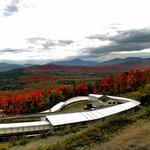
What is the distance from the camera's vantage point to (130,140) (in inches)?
1087

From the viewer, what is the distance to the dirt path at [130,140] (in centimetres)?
2555

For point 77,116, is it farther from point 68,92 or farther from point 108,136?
point 68,92

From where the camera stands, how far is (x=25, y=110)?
100 metres

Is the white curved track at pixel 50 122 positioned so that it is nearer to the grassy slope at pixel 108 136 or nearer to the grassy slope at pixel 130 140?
the grassy slope at pixel 108 136

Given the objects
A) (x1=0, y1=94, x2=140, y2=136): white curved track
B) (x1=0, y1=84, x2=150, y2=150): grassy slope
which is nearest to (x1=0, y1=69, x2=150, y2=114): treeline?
(x1=0, y1=94, x2=140, y2=136): white curved track

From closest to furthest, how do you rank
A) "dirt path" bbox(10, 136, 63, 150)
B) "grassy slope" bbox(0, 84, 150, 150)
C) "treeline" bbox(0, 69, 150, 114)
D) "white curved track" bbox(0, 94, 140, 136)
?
"grassy slope" bbox(0, 84, 150, 150) < "dirt path" bbox(10, 136, 63, 150) < "white curved track" bbox(0, 94, 140, 136) < "treeline" bbox(0, 69, 150, 114)

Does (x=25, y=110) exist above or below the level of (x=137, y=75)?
below

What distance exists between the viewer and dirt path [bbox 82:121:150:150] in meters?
25.5

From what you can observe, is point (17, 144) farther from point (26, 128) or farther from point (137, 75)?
point (137, 75)

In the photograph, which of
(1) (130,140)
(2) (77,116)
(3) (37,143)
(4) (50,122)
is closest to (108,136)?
(1) (130,140)

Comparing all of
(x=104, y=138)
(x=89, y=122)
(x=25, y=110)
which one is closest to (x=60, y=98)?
(x=25, y=110)

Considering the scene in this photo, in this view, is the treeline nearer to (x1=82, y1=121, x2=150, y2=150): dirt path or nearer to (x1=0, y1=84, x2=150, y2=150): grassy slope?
(x1=0, y1=84, x2=150, y2=150): grassy slope

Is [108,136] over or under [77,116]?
over

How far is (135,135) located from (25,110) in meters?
75.2
